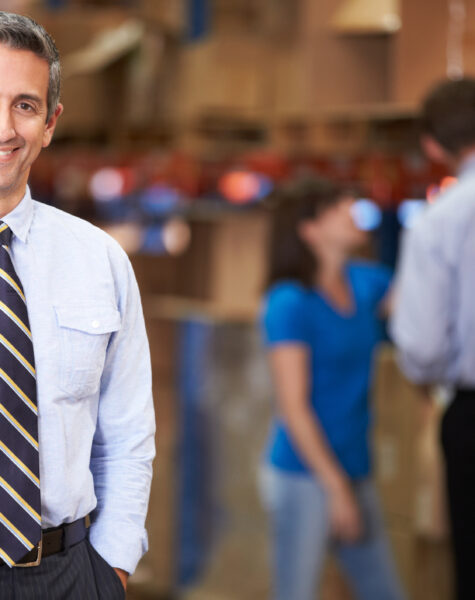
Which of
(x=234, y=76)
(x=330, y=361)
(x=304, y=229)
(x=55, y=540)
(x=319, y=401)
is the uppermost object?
(x=234, y=76)

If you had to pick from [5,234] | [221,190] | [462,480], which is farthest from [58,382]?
[221,190]

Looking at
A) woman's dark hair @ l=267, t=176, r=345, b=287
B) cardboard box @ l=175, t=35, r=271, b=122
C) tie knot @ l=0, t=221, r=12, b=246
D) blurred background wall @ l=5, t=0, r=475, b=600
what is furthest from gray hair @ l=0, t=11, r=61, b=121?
cardboard box @ l=175, t=35, r=271, b=122

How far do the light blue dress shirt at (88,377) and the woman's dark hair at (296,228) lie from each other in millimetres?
1490

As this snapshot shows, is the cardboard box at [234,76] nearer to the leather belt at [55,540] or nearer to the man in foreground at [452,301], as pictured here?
the man in foreground at [452,301]

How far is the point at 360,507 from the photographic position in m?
2.54

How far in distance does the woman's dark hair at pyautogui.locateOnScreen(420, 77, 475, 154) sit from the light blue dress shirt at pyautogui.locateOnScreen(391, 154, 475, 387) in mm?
55

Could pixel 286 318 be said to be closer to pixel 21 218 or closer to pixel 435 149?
pixel 435 149

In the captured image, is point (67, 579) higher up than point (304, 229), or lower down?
lower down

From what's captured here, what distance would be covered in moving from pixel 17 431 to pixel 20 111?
0.32m

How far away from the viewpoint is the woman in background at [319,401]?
2.45 metres

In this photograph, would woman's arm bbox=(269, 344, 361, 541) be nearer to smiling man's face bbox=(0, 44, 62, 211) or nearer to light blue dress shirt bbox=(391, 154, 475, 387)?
light blue dress shirt bbox=(391, 154, 475, 387)

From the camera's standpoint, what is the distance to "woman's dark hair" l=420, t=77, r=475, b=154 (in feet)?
7.33

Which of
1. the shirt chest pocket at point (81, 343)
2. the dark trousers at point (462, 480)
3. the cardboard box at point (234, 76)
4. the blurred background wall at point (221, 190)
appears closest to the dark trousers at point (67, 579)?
the shirt chest pocket at point (81, 343)

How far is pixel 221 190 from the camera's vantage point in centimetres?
375
